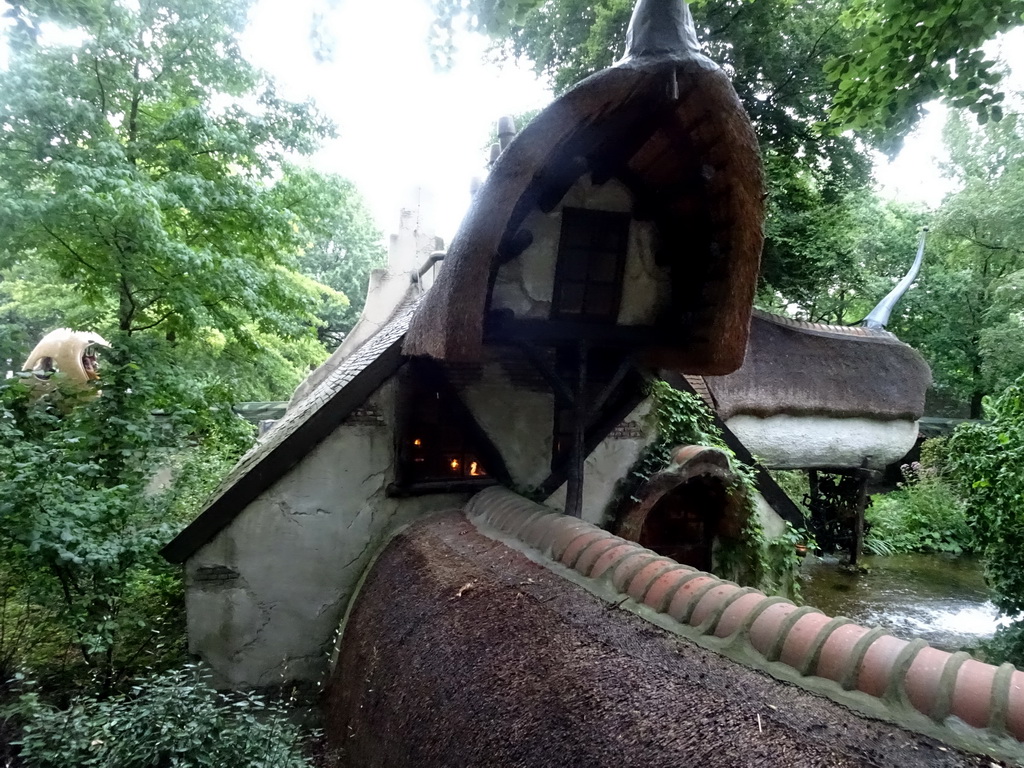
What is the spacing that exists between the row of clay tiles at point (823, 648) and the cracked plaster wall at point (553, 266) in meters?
1.75

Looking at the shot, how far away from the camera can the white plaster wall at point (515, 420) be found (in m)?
4.75

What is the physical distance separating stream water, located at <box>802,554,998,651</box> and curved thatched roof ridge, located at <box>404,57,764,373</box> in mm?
6058

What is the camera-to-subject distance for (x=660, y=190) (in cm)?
396

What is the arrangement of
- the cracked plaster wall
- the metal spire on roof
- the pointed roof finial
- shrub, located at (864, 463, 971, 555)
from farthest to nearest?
shrub, located at (864, 463, 971, 555) → the metal spire on roof → the cracked plaster wall → the pointed roof finial

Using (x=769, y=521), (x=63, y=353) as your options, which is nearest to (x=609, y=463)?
(x=769, y=521)

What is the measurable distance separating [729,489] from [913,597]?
6.61 metres

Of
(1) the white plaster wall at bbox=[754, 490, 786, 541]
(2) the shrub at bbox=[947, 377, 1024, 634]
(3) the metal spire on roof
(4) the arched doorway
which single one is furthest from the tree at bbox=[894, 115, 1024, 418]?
(4) the arched doorway

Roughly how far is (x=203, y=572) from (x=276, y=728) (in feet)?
5.03

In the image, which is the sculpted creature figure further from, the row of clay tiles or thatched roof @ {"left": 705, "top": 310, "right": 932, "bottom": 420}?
the row of clay tiles

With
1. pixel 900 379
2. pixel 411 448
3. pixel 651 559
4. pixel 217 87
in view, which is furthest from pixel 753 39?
pixel 651 559

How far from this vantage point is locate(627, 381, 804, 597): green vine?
17.7 feet

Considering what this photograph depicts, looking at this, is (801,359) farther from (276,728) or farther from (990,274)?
(990,274)

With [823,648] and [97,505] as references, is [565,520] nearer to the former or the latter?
[823,648]

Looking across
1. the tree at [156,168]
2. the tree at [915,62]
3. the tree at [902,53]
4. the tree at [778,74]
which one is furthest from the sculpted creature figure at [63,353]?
the tree at [915,62]
